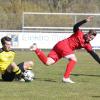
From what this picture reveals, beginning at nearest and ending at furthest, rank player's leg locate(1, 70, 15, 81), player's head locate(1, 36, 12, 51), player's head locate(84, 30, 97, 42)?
1. player's head locate(1, 36, 12, 51)
2. player's leg locate(1, 70, 15, 81)
3. player's head locate(84, 30, 97, 42)

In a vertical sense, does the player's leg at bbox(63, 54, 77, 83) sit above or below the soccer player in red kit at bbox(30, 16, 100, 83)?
below

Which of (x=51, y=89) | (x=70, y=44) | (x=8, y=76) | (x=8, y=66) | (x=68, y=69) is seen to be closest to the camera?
(x=51, y=89)

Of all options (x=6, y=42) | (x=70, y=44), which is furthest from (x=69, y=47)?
(x=6, y=42)

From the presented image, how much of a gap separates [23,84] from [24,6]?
123ft

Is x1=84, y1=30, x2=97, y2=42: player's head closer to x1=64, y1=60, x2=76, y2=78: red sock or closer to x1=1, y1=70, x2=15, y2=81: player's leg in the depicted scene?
x1=64, y1=60, x2=76, y2=78: red sock

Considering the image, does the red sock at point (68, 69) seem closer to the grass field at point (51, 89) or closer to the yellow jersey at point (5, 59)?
the grass field at point (51, 89)

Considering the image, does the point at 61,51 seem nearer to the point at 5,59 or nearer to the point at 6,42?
the point at 5,59

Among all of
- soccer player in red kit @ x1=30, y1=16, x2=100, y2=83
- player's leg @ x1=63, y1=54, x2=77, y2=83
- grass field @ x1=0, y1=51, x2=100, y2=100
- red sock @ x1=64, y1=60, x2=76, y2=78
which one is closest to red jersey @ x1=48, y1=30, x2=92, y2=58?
soccer player in red kit @ x1=30, y1=16, x2=100, y2=83

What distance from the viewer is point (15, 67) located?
1314 centimetres

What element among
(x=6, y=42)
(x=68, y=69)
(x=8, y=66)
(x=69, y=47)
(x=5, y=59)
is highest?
(x=6, y=42)

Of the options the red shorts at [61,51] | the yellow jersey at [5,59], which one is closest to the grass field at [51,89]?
the yellow jersey at [5,59]

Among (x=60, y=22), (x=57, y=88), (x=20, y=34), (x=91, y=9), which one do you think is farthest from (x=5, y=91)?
(x=91, y=9)

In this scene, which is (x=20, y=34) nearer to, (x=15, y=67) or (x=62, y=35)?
(x=62, y=35)

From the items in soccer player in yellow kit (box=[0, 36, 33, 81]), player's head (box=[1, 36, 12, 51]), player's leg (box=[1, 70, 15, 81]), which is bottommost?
player's leg (box=[1, 70, 15, 81])
